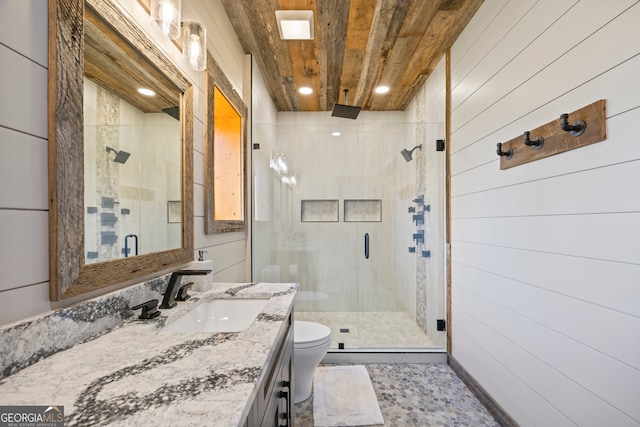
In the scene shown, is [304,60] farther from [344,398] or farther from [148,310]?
[344,398]

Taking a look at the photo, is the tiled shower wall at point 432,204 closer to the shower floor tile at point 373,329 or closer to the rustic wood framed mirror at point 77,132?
the shower floor tile at point 373,329

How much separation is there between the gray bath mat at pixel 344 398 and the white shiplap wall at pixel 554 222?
2.46ft

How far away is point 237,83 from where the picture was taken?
2363 millimetres

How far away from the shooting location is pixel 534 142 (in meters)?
1.38

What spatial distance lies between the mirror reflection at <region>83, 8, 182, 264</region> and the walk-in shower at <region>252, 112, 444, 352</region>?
1.53 meters

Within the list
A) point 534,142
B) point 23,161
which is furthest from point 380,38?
point 23,161

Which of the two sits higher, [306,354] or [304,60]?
[304,60]

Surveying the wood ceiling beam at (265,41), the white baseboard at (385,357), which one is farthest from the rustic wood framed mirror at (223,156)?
the white baseboard at (385,357)

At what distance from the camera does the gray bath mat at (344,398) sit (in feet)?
5.62

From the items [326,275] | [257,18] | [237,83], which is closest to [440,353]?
[326,275]

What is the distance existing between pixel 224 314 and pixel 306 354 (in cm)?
74

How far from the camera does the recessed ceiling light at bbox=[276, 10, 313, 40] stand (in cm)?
200

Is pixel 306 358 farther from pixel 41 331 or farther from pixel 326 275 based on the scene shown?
pixel 41 331

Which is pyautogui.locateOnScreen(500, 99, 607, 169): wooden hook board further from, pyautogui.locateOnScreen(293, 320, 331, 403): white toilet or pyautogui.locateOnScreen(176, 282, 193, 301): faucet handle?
pyautogui.locateOnScreen(176, 282, 193, 301): faucet handle
